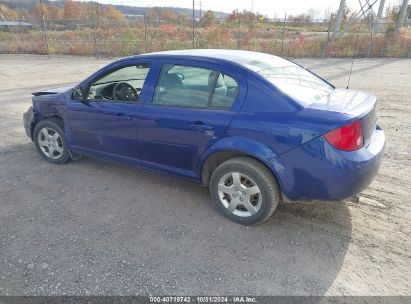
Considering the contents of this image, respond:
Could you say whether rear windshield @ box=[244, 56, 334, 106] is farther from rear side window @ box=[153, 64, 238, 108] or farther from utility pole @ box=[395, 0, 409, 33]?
utility pole @ box=[395, 0, 409, 33]

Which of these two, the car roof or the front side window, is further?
the front side window

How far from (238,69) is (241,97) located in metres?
0.30

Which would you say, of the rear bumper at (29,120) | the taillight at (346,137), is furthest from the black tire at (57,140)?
the taillight at (346,137)

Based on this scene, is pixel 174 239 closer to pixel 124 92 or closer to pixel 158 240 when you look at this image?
pixel 158 240

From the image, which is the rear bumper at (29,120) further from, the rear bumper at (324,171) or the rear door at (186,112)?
the rear bumper at (324,171)

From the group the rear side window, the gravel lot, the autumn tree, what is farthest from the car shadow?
the autumn tree

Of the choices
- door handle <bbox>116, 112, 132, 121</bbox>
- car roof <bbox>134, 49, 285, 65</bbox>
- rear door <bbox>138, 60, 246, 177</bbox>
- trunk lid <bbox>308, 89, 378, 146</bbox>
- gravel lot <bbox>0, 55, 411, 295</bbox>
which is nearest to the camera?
gravel lot <bbox>0, 55, 411, 295</bbox>

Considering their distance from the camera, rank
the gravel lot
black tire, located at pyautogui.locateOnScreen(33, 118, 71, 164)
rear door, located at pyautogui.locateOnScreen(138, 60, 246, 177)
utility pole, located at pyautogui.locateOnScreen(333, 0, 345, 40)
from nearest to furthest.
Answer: the gravel lot, rear door, located at pyautogui.locateOnScreen(138, 60, 246, 177), black tire, located at pyautogui.locateOnScreen(33, 118, 71, 164), utility pole, located at pyautogui.locateOnScreen(333, 0, 345, 40)

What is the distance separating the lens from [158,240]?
304 centimetres

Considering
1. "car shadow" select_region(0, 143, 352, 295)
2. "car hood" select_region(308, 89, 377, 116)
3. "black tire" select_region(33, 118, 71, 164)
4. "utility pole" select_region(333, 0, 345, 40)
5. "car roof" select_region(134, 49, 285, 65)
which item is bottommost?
"car shadow" select_region(0, 143, 352, 295)

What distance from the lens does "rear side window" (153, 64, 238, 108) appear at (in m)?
3.16

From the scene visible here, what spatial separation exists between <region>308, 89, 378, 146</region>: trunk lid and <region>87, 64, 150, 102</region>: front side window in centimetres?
196

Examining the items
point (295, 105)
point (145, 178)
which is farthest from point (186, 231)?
point (295, 105)

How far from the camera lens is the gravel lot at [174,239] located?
100 inches
